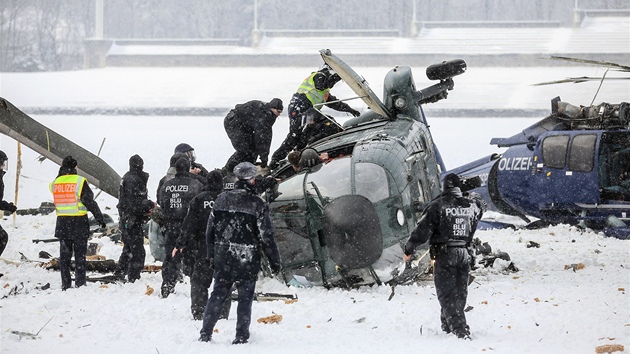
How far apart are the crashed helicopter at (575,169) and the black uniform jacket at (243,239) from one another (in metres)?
8.15

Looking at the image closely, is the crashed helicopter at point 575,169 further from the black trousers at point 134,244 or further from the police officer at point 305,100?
the black trousers at point 134,244

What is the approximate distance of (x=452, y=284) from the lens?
26.5 feet

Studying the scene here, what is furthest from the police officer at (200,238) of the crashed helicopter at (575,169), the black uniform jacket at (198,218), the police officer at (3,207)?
the crashed helicopter at (575,169)

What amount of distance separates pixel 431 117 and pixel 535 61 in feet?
40.5

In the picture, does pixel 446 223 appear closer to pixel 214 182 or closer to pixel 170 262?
pixel 214 182

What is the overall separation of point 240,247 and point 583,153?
9.27 metres

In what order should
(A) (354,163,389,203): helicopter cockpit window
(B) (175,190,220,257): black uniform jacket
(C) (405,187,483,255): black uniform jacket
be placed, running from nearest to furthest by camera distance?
(C) (405,187,483,255): black uniform jacket < (B) (175,190,220,257): black uniform jacket < (A) (354,163,389,203): helicopter cockpit window

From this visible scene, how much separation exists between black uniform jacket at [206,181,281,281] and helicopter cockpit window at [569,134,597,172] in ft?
29.6

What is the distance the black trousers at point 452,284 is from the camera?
8.01 metres

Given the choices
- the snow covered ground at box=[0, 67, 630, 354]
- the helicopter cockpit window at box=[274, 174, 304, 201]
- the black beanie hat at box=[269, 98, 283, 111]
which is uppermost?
the black beanie hat at box=[269, 98, 283, 111]

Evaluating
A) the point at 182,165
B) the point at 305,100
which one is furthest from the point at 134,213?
the point at 305,100

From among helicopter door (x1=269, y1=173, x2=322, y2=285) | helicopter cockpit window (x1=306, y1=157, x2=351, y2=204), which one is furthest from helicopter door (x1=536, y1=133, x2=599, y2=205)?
helicopter door (x1=269, y1=173, x2=322, y2=285)

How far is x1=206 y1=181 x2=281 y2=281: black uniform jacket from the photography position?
7.71 meters

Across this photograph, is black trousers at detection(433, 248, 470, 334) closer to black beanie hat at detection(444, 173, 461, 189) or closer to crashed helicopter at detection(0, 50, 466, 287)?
black beanie hat at detection(444, 173, 461, 189)
